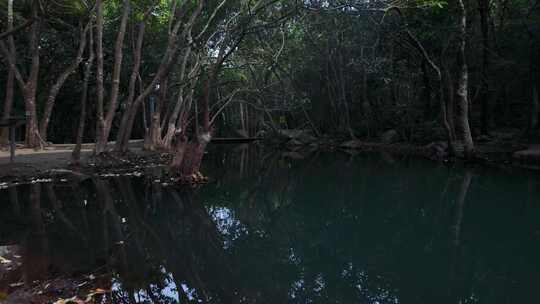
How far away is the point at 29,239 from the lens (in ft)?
22.1

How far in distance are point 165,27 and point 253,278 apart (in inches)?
848

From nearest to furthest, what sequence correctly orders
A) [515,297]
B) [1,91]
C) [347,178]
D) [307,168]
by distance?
[515,297]
[347,178]
[307,168]
[1,91]

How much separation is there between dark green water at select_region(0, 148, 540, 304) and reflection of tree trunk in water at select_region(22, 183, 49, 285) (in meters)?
0.02

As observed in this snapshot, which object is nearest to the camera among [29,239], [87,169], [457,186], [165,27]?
[29,239]

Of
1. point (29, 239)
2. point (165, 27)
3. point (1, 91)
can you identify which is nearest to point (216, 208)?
point (29, 239)

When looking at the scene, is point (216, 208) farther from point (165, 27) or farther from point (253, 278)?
point (165, 27)

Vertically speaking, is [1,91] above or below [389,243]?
above

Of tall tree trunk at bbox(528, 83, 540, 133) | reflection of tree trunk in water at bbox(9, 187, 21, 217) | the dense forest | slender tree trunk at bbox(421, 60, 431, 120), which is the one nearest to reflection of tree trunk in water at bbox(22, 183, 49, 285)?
reflection of tree trunk in water at bbox(9, 187, 21, 217)

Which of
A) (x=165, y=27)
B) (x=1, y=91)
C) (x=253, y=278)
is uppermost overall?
(x=165, y=27)

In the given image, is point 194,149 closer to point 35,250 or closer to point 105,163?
point 105,163

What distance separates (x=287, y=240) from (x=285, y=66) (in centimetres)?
2806

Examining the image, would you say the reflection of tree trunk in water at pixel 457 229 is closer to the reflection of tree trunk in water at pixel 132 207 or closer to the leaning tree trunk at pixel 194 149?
the reflection of tree trunk in water at pixel 132 207

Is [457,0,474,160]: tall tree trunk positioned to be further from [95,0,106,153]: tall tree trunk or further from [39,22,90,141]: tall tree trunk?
[39,22,90,141]: tall tree trunk

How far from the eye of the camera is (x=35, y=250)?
20.3 ft
